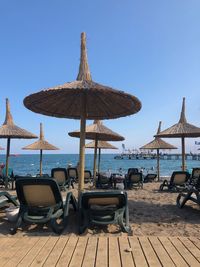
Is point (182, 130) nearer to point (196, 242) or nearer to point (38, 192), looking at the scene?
point (38, 192)

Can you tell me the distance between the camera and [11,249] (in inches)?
137

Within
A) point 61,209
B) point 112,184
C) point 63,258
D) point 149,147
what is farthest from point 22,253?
point 149,147

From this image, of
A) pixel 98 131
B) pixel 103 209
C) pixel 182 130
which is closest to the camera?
pixel 103 209

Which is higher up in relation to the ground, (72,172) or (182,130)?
(182,130)

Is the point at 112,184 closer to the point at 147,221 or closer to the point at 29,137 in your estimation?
the point at 29,137

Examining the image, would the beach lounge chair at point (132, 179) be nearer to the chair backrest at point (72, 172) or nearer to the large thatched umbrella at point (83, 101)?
the chair backrest at point (72, 172)

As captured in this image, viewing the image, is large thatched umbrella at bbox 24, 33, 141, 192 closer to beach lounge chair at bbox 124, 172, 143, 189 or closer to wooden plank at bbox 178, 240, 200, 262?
wooden plank at bbox 178, 240, 200, 262

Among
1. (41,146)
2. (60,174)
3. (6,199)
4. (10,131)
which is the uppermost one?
(10,131)

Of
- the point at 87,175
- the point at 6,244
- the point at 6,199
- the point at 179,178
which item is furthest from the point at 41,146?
the point at 6,244

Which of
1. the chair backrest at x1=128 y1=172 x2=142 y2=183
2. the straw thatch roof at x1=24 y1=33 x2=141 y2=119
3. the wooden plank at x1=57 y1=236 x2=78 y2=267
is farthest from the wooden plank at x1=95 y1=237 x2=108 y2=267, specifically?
the chair backrest at x1=128 y1=172 x2=142 y2=183

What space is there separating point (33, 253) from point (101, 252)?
762 mm

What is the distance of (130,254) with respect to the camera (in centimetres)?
329

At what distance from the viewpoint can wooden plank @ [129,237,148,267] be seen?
303 cm

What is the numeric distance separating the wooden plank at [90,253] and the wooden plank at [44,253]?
430 millimetres
